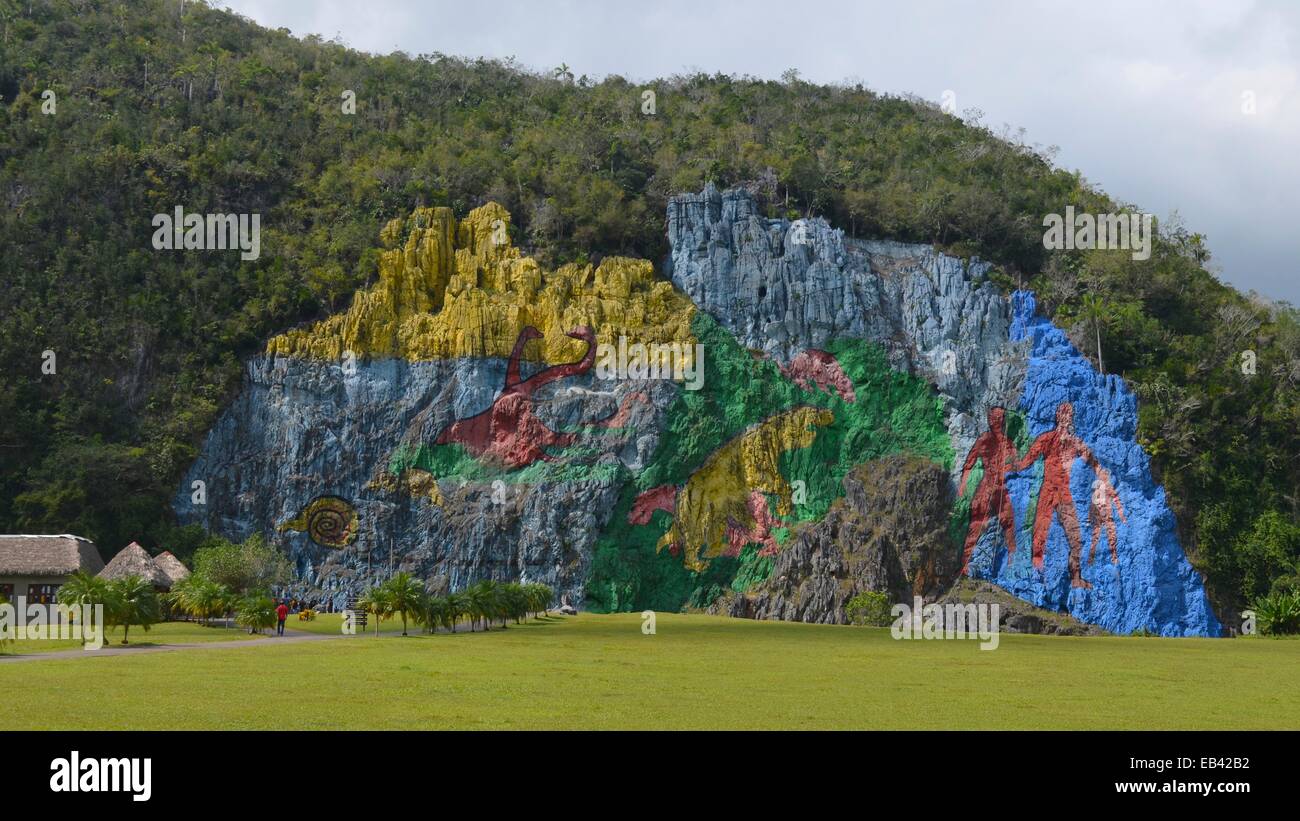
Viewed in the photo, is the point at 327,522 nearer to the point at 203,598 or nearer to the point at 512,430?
the point at 512,430

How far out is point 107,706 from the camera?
22.7 metres

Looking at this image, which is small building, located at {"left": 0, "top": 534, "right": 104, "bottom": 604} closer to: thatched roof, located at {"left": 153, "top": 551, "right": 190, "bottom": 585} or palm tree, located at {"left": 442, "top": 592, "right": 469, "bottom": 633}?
thatched roof, located at {"left": 153, "top": 551, "right": 190, "bottom": 585}

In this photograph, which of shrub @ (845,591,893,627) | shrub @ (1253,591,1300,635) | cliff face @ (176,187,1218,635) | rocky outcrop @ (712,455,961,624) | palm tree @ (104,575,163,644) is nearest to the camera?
palm tree @ (104,575,163,644)

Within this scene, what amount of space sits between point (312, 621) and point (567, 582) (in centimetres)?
1464

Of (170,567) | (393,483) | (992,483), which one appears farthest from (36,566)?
(992,483)

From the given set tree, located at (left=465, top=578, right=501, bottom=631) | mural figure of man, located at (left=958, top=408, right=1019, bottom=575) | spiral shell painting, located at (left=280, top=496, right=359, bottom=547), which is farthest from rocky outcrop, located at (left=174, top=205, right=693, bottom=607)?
mural figure of man, located at (left=958, top=408, right=1019, bottom=575)

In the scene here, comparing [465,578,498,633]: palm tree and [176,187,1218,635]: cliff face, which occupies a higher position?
[176,187,1218,635]: cliff face

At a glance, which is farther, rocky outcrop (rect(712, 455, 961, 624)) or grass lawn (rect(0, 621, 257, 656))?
rocky outcrop (rect(712, 455, 961, 624))

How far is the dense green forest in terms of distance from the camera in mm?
67938

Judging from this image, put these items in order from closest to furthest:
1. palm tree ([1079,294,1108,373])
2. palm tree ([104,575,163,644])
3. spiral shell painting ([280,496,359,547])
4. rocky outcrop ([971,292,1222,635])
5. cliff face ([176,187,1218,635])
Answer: palm tree ([104,575,163,644]), rocky outcrop ([971,292,1222,635]), cliff face ([176,187,1218,635]), spiral shell painting ([280,496,359,547]), palm tree ([1079,294,1108,373])

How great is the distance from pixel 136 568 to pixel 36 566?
16.7 ft

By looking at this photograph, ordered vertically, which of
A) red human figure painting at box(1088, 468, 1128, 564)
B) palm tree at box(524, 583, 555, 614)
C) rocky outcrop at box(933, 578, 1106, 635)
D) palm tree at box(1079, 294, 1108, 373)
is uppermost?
palm tree at box(1079, 294, 1108, 373)

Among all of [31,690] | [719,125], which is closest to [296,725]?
[31,690]

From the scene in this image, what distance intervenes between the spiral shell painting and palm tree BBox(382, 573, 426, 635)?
21.6m
